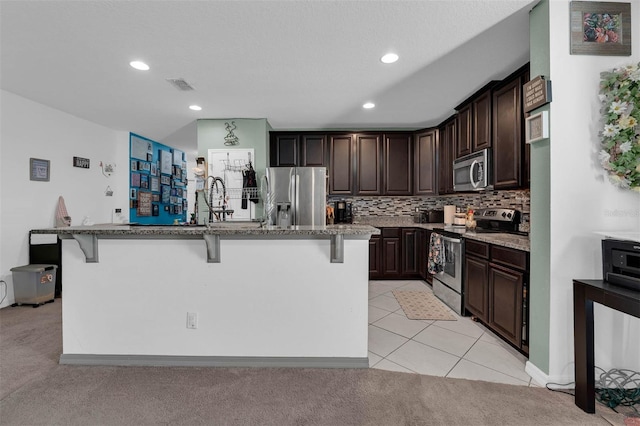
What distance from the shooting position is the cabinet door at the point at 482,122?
2945 mm

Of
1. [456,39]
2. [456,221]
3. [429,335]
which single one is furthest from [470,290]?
[456,39]

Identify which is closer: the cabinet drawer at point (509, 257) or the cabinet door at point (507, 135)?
the cabinet drawer at point (509, 257)

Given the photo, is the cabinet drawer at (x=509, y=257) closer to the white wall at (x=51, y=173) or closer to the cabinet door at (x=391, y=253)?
the cabinet door at (x=391, y=253)

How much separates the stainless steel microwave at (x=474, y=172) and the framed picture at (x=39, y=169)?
533 centimetres

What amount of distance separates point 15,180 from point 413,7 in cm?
458

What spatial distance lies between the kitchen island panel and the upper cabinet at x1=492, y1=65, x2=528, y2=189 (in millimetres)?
1706

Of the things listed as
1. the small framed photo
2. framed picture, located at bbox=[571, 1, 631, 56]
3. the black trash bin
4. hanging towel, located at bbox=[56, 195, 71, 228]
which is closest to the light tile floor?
framed picture, located at bbox=[571, 1, 631, 56]

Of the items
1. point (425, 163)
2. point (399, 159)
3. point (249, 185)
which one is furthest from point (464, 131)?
point (249, 185)

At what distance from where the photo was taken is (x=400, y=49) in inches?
90.4

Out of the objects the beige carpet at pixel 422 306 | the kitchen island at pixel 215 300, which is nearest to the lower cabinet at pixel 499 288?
the beige carpet at pixel 422 306

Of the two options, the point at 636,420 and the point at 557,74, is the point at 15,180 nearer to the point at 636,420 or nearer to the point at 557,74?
the point at 557,74

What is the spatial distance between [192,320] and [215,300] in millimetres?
224

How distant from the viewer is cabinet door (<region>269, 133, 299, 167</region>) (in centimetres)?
466

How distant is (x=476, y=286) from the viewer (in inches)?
106
